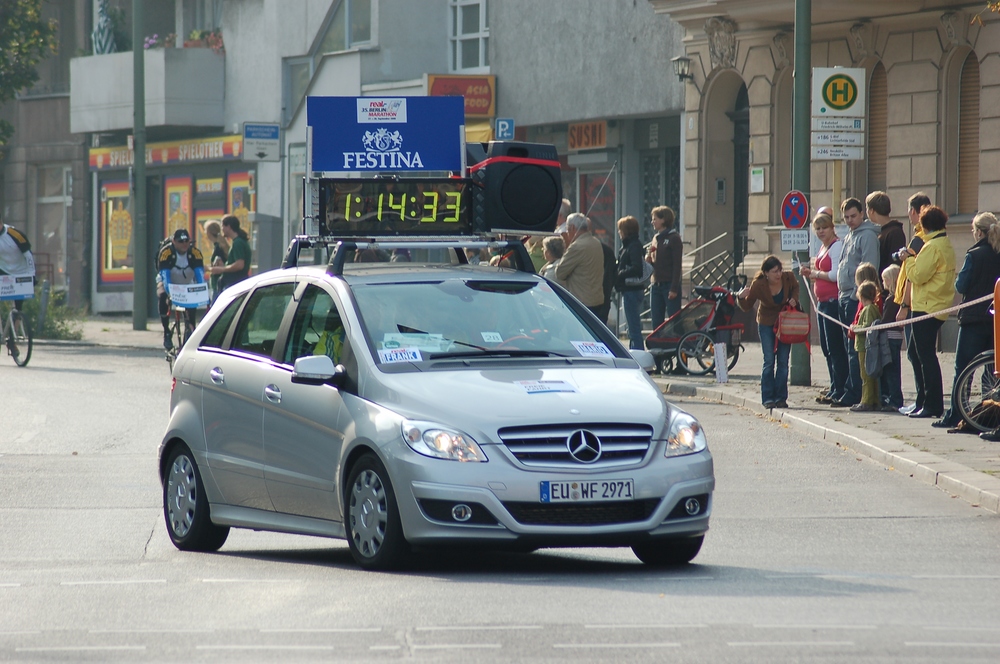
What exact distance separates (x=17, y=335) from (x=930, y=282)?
13.2m

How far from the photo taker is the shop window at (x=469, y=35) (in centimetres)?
3431

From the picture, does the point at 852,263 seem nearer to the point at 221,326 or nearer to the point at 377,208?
the point at 377,208

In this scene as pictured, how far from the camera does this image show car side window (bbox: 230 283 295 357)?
9.32m

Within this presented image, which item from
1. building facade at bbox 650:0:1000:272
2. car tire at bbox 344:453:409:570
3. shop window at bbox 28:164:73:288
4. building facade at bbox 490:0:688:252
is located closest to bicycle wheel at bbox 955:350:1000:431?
car tire at bbox 344:453:409:570

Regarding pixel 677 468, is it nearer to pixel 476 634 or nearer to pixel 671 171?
pixel 476 634

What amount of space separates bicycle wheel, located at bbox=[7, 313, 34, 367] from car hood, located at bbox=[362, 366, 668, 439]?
52.8 ft

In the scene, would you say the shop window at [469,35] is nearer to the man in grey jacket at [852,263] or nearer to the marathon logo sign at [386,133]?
the man in grey jacket at [852,263]

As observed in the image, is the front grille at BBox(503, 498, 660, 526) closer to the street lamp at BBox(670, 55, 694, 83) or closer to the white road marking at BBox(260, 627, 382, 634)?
the white road marking at BBox(260, 627, 382, 634)

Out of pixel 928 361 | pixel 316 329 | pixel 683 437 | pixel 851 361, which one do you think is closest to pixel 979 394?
pixel 928 361

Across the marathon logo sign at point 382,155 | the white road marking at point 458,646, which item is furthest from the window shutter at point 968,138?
the white road marking at point 458,646

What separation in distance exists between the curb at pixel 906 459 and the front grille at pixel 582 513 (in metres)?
3.63

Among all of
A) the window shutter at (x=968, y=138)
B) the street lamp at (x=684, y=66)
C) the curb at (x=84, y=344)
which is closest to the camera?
the window shutter at (x=968, y=138)

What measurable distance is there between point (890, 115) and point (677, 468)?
17465 millimetres

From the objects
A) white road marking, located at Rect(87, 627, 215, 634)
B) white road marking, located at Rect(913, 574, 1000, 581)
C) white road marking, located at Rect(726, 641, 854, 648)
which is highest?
white road marking, located at Rect(726, 641, 854, 648)
